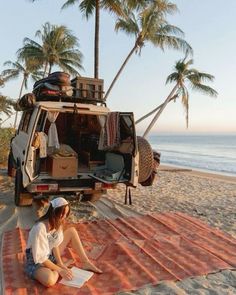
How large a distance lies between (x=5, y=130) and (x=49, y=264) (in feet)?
46.7

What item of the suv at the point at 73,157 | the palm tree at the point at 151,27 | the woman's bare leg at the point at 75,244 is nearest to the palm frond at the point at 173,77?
the palm tree at the point at 151,27

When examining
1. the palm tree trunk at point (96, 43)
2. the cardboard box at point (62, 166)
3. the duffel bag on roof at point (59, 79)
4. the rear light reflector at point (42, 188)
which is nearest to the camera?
the rear light reflector at point (42, 188)

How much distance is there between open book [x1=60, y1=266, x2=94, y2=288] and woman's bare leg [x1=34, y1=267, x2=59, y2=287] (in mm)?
146

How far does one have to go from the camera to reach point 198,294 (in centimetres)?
382

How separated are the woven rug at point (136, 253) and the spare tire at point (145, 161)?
0.84m

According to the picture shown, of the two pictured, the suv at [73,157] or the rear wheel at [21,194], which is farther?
the rear wheel at [21,194]

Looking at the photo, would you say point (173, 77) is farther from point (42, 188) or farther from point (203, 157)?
point (42, 188)

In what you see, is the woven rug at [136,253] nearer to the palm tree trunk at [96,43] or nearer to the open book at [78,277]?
the open book at [78,277]

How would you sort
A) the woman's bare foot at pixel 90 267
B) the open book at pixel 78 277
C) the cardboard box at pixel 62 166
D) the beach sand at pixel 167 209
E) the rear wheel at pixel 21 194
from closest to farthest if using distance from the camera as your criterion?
the open book at pixel 78 277 → the beach sand at pixel 167 209 → the woman's bare foot at pixel 90 267 → the rear wheel at pixel 21 194 → the cardboard box at pixel 62 166

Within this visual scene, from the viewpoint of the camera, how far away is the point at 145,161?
22.8 feet

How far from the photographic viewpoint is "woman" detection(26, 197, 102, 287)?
381cm

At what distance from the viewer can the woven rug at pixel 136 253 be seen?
3.97 meters

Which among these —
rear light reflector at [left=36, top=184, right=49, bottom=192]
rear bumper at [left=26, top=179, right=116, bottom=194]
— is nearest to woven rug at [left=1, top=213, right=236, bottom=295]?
rear bumper at [left=26, top=179, right=116, bottom=194]

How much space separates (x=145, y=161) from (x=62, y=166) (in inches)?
64.3
